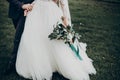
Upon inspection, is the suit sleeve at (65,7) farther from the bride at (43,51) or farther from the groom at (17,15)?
the groom at (17,15)

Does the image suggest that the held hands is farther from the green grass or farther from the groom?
the green grass

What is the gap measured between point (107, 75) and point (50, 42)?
1.67 m

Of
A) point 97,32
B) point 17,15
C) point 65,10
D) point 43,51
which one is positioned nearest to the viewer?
point 43,51

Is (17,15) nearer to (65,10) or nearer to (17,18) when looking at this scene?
(17,18)

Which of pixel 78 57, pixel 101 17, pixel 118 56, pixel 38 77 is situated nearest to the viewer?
pixel 38 77

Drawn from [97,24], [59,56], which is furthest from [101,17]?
[59,56]

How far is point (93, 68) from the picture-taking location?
732 centimetres

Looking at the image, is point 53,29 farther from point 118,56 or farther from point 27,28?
point 118,56

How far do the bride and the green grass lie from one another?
0.35 meters

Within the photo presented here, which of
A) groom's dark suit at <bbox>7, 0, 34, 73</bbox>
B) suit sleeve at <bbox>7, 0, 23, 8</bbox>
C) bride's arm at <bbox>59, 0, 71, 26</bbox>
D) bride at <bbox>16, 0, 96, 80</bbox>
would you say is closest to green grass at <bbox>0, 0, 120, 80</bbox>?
bride at <bbox>16, 0, 96, 80</bbox>

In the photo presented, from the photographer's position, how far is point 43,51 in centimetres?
662

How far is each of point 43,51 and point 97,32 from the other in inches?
193

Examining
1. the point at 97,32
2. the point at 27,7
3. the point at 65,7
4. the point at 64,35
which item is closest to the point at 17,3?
the point at 27,7

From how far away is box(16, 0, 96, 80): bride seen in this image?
21.5ft
